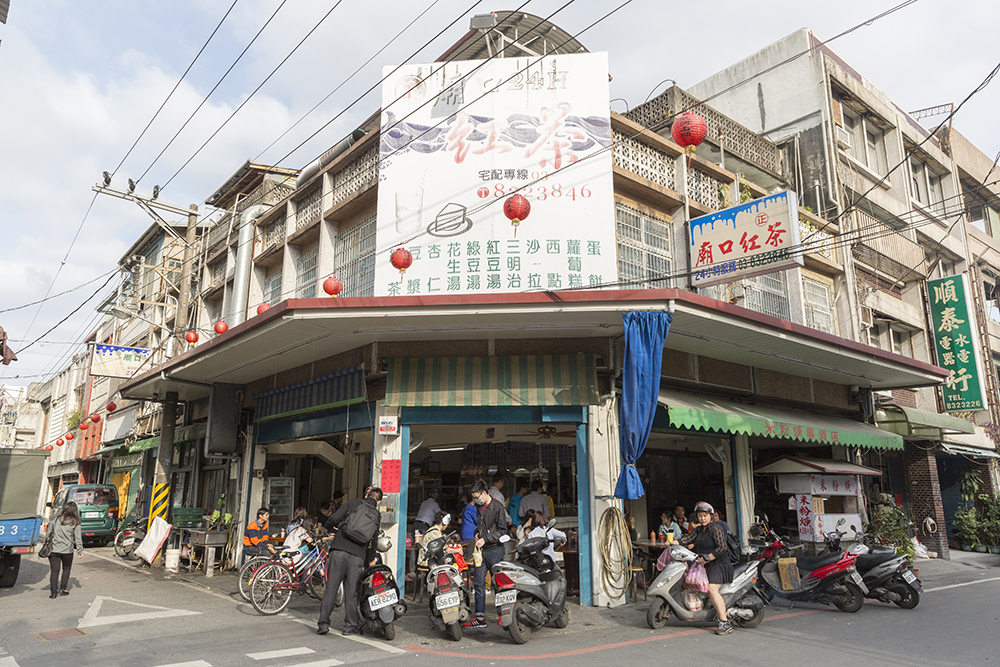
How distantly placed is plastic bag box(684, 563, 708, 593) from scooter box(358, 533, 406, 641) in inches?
139

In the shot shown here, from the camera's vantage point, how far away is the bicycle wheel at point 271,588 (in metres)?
9.09

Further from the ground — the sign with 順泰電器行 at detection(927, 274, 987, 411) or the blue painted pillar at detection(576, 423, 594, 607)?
the sign with 順泰電器行 at detection(927, 274, 987, 411)

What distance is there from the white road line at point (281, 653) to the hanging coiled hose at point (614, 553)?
4.76m

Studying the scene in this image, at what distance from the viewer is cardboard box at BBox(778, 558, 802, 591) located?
31.1ft

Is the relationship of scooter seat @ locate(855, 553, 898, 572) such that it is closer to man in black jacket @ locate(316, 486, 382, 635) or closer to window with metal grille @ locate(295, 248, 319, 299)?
man in black jacket @ locate(316, 486, 382, 635)

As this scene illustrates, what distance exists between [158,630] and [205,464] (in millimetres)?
11914

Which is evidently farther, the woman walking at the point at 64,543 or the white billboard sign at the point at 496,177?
the white billboard sign at the point at 496,177

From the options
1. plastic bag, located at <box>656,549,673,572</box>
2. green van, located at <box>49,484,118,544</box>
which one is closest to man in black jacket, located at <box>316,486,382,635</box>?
plastic bag, located at <box>656,549,673,572</box>

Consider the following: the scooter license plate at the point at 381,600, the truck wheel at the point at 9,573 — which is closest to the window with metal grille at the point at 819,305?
the scooter license plate at the point at 381,600

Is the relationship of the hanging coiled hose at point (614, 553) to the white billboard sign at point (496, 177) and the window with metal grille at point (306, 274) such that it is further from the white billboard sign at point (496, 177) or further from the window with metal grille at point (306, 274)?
the window with metal grille at point (306, 274)

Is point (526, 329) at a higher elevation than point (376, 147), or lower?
lower

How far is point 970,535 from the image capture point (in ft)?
62.0

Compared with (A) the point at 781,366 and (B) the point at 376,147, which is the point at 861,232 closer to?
(A) the point at 781,366

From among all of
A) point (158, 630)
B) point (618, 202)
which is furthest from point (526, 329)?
point (158, 630)
